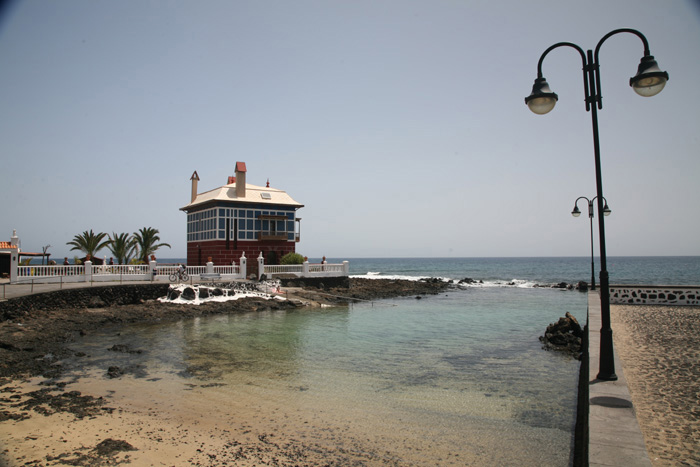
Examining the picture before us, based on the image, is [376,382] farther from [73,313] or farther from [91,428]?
[73,313]

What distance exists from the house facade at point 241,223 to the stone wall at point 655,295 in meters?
→ 24.5

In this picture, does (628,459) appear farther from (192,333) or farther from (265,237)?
(265,237)

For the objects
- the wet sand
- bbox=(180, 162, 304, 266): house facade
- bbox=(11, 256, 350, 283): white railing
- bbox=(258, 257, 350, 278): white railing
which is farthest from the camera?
bbox=(180, 162, 304, 266): house facade

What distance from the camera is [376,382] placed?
1048 centimetres

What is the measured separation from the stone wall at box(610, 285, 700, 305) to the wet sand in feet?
17.5

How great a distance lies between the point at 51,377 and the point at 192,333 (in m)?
7.12

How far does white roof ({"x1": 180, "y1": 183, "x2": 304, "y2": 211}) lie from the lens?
3496 centimetres

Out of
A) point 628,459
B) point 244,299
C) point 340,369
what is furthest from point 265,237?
point 628,459

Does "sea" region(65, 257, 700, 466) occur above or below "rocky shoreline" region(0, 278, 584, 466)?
below

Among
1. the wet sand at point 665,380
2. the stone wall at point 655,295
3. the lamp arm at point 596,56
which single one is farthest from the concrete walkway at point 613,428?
the stone wall at point 655,295

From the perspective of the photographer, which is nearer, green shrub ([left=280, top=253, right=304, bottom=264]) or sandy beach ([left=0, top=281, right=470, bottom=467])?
sandy beach ([left=0, top=281, right=470, bottom=467])

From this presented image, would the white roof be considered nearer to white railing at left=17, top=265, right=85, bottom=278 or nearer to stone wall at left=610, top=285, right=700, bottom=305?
white railing at left=17, top=265, right=85, bottom=278

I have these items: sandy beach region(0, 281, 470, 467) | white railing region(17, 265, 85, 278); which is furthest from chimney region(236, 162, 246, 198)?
sandy beach region(0, 281, 470, 467)

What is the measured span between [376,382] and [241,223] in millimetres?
26861
